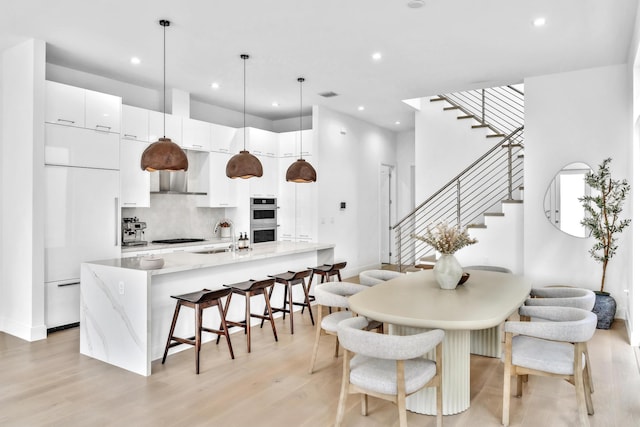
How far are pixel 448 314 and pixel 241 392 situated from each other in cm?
164

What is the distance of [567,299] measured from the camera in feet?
10.4

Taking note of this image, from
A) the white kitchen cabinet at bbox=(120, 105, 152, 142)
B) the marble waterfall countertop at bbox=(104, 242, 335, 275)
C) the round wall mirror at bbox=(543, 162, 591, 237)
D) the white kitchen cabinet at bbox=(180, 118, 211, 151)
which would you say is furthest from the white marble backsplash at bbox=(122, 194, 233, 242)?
the round wall mirror at bbox=(543, 162, 591, 237)

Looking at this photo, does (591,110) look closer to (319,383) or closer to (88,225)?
(319,383)

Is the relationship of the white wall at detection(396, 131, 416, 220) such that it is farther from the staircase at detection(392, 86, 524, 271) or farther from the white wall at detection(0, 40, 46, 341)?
the white wall at detection(0, 40, 46, 341)

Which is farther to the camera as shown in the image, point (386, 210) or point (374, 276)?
point (386, 210)

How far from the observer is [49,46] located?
4.49 metres

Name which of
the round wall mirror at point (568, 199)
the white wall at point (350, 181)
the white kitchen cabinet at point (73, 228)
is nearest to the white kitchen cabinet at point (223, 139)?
the white wall at point (350, 181)

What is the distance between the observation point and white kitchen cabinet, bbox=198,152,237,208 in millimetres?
6402

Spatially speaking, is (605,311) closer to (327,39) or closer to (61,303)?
(327,39)

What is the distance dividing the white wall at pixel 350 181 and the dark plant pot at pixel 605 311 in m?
3.97

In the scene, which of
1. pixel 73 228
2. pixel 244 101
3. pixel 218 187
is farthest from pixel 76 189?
pixel 244 101

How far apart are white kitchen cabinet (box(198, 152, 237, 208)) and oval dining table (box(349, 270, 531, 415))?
12.5 feet

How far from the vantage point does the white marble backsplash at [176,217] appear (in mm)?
5973

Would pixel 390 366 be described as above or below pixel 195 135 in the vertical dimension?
below
